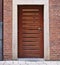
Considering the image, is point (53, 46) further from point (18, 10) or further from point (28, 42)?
point (18, 10)

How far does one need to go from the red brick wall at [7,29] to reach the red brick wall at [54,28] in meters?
1.72

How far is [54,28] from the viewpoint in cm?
1130

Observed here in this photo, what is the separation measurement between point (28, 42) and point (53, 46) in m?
1.10

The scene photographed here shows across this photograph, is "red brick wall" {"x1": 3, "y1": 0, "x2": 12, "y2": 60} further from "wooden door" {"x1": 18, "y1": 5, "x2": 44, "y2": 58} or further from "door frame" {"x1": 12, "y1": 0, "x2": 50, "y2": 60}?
"wooden door" {"x1": 18, "y1": 5, "x2": 44, "y2": 58}

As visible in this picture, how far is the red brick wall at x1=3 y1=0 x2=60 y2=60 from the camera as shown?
11.3 metres

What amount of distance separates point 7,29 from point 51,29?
6.06 feet

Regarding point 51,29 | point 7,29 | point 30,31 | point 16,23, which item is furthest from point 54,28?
point 7,29

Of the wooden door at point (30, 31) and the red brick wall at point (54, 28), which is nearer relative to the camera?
the red brick wall at point (54, 28)

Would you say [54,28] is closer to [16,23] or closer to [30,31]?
[30,31]

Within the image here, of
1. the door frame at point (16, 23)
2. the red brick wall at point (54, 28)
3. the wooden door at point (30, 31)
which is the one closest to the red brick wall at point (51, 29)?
the red brick wall at point (54, 28)

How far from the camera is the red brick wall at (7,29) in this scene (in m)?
11.3

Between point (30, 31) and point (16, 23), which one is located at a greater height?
point (16, 23)

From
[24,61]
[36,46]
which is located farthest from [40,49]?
[24,61]

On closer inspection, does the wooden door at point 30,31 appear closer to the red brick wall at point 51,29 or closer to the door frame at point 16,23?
the door frame at point 16,23
